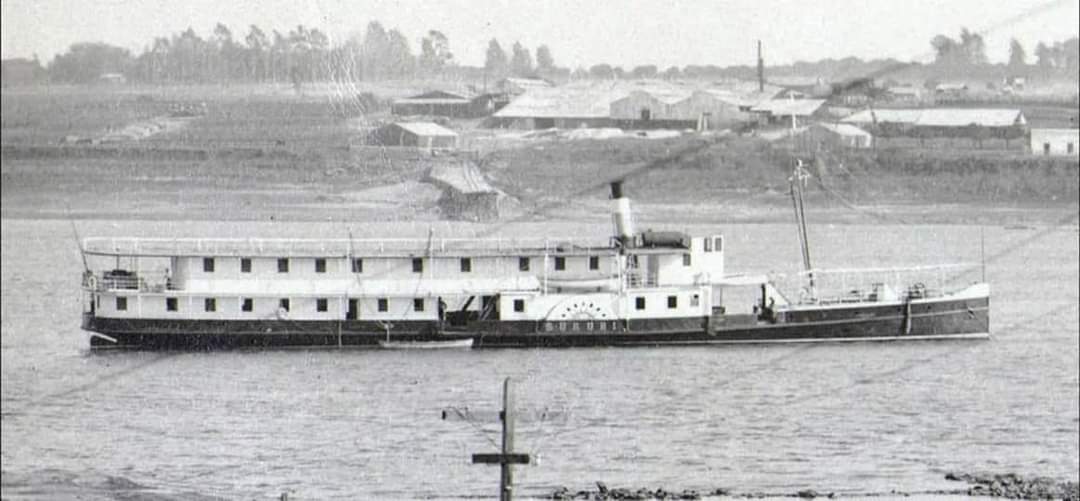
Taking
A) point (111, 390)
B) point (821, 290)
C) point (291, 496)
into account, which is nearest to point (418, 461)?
point (291, 496)

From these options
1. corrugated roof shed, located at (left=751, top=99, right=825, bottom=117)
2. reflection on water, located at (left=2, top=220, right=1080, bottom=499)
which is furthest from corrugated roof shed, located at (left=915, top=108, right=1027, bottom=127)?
reflection on water, located at (left=2, top=220, right=1080, bottom=499)

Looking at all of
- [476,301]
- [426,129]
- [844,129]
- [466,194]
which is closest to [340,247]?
[476,301]

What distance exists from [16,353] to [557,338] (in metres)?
7.79

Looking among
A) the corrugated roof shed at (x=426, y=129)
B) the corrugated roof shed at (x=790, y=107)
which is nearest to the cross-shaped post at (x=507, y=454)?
the corrugated roof shed at (x=426, y=129)

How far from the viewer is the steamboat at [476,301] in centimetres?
3075

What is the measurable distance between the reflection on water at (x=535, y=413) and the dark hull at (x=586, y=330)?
0.47 m

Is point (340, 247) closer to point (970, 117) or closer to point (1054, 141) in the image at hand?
point (970, 117)

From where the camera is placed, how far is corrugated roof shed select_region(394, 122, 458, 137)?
122 ft

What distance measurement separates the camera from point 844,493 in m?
19.5

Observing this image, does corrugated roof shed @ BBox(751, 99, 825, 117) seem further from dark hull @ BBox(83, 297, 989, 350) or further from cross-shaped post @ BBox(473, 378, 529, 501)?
cross-shaped post @ BBox(473, 378, 529, 501)

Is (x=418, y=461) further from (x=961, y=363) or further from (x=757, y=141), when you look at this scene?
(x=757, y=141)

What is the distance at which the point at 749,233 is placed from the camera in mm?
45000

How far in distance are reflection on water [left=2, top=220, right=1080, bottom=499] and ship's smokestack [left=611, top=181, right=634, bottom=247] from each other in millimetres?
1947

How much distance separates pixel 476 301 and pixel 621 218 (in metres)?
2.52
